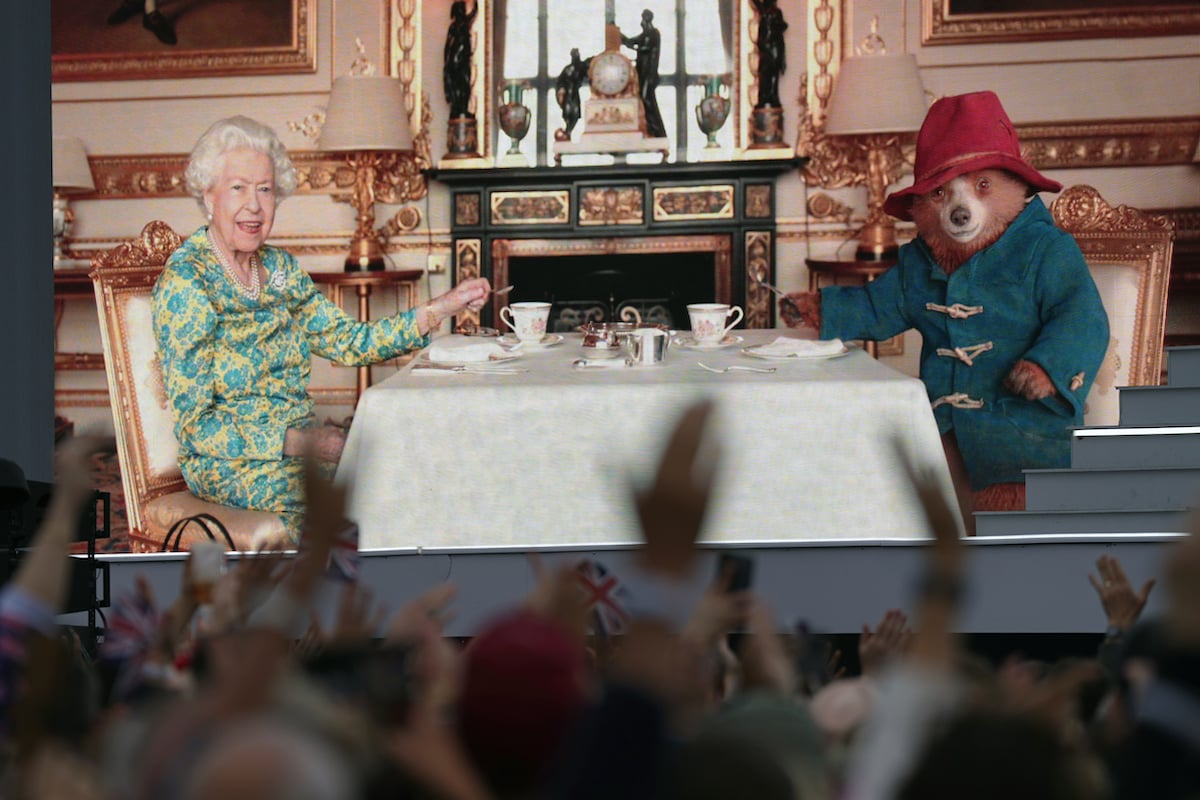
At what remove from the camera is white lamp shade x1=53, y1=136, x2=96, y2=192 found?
5738 mm

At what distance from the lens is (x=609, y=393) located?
6.49ft

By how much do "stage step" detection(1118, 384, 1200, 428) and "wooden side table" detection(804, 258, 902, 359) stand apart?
12.2 ft

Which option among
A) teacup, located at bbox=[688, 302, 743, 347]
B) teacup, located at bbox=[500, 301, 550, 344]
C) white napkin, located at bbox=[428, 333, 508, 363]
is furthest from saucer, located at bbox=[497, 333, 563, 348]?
teacup, located at bbox=[688, 302, 743, 347]

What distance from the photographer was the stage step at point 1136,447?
1412 mm

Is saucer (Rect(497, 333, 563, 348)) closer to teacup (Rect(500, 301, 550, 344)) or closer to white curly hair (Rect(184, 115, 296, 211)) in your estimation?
teacup (Rect(500, 301, 550, 344))

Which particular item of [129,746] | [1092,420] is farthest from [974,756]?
[1092,420]

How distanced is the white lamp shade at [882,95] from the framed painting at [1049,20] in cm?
58

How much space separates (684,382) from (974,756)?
5.77 ft

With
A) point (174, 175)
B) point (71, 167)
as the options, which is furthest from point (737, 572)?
point (174, 175)

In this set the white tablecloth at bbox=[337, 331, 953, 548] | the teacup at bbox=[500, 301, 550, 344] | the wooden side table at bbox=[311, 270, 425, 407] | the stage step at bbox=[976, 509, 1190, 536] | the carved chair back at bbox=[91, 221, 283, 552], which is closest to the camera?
the stage step at bbox=[976, 509, 1190, 536]

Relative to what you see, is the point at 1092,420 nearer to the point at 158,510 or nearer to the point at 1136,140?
the point at 158,510

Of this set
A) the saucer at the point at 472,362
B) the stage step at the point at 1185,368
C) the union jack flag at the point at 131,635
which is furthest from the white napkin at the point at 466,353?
the union jack flag at the point at 131,635

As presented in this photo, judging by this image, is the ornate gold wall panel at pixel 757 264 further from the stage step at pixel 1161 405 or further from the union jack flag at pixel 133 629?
the union jack flag at pixel 133 629

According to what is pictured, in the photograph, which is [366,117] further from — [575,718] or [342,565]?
[575,718]
